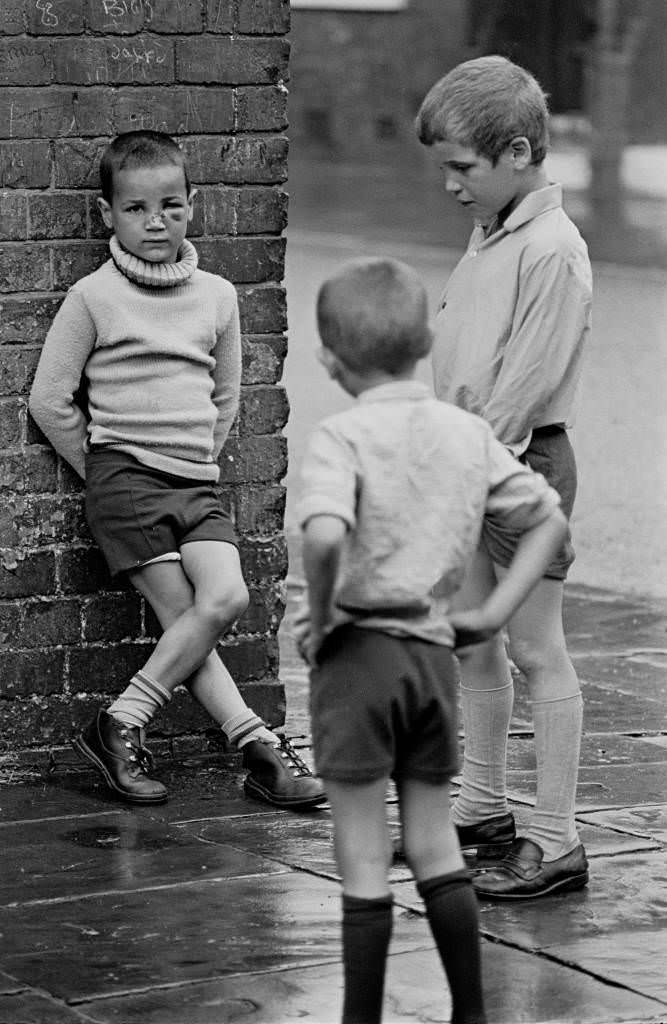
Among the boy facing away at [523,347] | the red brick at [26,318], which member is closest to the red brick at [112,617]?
the red brick at [26,318]

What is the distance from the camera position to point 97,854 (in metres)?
4.49

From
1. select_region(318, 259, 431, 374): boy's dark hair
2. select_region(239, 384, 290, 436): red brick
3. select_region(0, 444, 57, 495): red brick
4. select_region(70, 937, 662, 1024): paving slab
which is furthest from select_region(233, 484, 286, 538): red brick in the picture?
select_region(318, 259, 431, 374): boy's dark hair

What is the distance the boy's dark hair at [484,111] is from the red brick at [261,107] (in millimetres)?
1016

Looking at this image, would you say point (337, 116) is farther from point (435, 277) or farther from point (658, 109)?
point (435, 277)

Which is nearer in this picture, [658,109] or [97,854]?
[97,854]

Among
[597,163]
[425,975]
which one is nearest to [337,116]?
[597,163]

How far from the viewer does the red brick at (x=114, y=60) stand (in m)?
5.01

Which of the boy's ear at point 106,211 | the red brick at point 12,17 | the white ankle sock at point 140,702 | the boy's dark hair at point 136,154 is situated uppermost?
the red brick at point 12,17

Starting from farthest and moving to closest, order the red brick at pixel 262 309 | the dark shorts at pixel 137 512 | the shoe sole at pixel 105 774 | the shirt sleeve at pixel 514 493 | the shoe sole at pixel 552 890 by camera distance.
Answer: the red brick at pixel 262 309
the dark shorts at pixel 137 512
the shoe sole at pixel 105 774
the shoe sole at pixel 552 890
the shirt sleeve at pixel 514 493

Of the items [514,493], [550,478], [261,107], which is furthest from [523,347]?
[261,107]

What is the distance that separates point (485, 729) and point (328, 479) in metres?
1.53

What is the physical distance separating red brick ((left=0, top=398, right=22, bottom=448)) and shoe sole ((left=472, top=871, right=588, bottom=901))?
1.72 metres

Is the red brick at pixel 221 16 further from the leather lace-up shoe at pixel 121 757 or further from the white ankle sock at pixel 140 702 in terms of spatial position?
the leather lace-up shoe at pixel 121 757

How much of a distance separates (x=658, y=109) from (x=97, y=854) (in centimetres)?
2870
